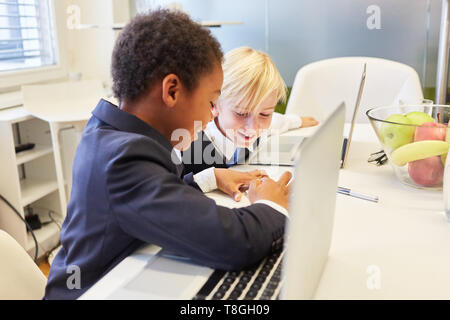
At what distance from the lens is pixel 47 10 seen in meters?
2.42

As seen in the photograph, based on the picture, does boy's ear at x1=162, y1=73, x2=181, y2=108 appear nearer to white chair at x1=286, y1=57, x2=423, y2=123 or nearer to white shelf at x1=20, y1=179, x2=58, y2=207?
white chair at x1=286, y1=57, x2=423, y2=123

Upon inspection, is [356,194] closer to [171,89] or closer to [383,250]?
[383,250]

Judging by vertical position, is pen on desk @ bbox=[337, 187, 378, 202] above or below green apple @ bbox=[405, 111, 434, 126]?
below

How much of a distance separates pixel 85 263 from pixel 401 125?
0.66 m

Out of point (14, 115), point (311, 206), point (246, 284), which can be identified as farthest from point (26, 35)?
point (311, 206)

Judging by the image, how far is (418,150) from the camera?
931 millimetres

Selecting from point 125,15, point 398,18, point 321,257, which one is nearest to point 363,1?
point 398,18

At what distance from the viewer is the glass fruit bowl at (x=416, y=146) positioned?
0.92 m

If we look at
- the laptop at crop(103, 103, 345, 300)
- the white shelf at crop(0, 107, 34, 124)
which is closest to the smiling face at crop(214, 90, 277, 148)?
the laptop at crop(103, 103, 345, 300)

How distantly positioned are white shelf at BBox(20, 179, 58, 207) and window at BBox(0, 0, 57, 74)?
1.77 feet

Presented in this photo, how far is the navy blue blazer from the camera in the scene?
2.05 ft

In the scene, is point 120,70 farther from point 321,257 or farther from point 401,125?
point 401,125

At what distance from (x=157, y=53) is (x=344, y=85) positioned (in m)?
1.49
